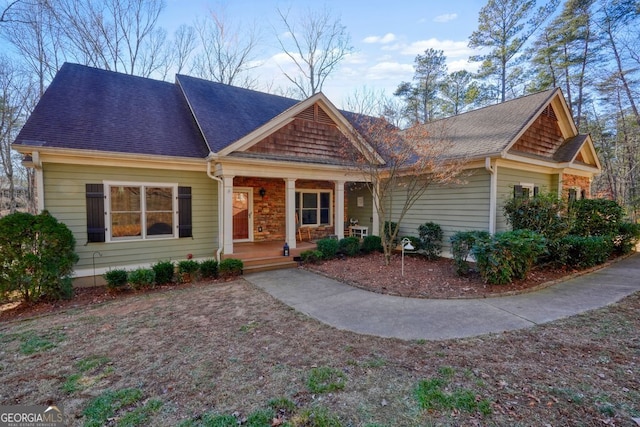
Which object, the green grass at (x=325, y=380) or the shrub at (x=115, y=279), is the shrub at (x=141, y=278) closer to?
the shrub at (x=115, y=279)

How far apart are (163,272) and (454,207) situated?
787 centimetres

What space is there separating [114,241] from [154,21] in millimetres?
15439

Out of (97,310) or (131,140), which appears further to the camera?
(131,140)

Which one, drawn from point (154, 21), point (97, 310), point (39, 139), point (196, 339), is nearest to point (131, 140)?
point (39, 139)

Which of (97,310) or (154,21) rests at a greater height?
(154,21)

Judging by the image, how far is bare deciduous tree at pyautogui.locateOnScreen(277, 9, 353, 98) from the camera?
17781 millimetres

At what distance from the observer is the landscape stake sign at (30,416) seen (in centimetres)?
249

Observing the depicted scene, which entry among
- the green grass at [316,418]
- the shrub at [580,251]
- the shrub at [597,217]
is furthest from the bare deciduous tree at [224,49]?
the green grass at [316,418]

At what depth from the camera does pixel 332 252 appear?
8680mm

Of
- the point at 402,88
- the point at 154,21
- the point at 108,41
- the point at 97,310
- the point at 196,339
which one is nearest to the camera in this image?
the point at 196,339

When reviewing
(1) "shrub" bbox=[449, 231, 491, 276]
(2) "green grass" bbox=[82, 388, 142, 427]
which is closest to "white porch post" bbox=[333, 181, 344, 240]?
(1) "shrub" bbox=[449, 231, 491, 276]

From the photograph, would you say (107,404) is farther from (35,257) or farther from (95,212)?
(95,212)

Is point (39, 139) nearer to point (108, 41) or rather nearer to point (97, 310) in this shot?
point (97, 310)

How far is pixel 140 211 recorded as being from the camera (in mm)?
7027
